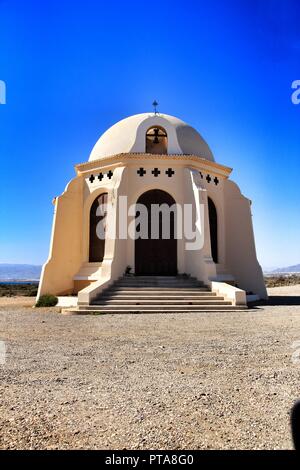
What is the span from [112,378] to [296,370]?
2391 mm

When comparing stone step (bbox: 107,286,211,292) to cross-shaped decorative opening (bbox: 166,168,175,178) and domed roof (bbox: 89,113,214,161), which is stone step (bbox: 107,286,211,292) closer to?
cross-shaped decorative opening (bbox: 166,168,175,178)

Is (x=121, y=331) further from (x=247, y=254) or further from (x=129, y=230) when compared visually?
(x=247, y=254)

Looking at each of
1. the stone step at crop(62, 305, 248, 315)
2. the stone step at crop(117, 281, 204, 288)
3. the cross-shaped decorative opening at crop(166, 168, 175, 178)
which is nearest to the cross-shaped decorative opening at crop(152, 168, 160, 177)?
the cross-shaped decorative opening at crop(166, 168, 175, 178)

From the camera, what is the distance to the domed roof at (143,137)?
1806cm

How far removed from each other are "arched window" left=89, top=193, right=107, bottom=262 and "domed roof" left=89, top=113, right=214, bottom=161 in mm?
2421

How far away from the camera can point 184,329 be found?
28.9 feet

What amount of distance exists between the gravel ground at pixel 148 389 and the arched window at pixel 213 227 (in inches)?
406

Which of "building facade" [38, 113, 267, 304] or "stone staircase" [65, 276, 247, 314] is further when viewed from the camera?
"building facade" [38, 113, 267, 304]

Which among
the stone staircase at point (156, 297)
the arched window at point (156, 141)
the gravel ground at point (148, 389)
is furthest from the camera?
the arched window at point (156, 141)

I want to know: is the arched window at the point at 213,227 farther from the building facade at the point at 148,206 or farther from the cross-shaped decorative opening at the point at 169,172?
the cross-shaped decorative opening at the point at 169,172

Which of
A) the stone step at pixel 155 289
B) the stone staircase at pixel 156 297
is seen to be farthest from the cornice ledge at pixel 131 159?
the stone step at pixel 155 289

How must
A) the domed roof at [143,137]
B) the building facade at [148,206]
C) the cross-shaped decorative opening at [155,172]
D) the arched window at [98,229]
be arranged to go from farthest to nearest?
the domed roof at [143,137]
the arched window at [98,229]
the cross-shaped decorative opening at [155,172]
the building facade at [148,206]

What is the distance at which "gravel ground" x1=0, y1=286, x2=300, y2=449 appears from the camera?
10.2 ft
